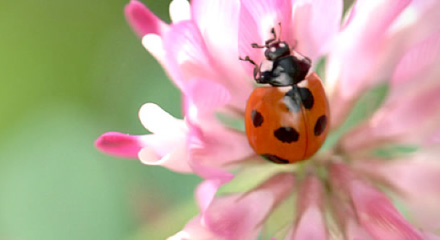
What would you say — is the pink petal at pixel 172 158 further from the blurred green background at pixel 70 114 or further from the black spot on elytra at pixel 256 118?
the blurred green background at pixel 70 114

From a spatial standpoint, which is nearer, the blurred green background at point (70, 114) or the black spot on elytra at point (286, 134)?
the black spot on elytra at point (286, 134)

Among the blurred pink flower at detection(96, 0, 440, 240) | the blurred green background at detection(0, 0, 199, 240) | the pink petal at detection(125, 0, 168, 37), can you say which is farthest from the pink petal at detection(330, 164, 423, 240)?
the blurred green background at detection(0, 0, 199, 240)

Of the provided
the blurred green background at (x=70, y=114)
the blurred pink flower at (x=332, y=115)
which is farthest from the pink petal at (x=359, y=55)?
the blurred green background at (x=70, y=114)

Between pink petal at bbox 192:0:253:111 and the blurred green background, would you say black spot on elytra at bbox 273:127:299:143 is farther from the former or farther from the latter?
the blurred green background

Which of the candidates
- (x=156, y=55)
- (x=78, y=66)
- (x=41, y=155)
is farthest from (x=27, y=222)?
(x=156, y=55)

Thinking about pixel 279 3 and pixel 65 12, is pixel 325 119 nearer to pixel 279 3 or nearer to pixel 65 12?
pixel 279 3

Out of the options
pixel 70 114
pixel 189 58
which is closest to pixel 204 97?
pixel 189 58
